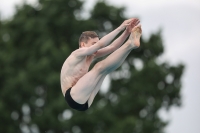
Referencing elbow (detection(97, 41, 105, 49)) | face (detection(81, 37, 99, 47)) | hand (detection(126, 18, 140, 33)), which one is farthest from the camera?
face (detection(81, 37, 99, 47))

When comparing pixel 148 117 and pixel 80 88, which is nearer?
pixel 80 88

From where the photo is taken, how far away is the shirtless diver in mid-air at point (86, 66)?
1892 centimetres

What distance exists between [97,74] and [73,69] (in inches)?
19.2

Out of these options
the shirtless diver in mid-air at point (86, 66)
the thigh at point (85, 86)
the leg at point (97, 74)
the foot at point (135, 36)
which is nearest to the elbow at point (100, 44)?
the shirtless diver in mid-air at point (86, 66)

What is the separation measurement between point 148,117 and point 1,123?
22.3 ft

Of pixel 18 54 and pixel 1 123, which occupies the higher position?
pixel 18 54

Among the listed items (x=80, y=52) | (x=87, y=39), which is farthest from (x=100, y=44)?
(x=87, y=39)

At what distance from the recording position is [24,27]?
46.1 m

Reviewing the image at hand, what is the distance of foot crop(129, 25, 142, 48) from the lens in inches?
738

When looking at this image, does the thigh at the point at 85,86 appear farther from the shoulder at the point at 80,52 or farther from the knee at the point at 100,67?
the shoulder at the point at 80,52

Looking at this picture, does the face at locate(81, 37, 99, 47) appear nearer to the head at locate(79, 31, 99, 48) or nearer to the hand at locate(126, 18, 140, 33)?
the head at locate(79, 31, 99, 48)

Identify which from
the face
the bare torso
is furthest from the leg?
the face

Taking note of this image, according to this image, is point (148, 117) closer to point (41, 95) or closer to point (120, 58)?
point (41, 95)

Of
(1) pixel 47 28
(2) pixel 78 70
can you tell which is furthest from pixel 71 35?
(2) pixel 78 70
